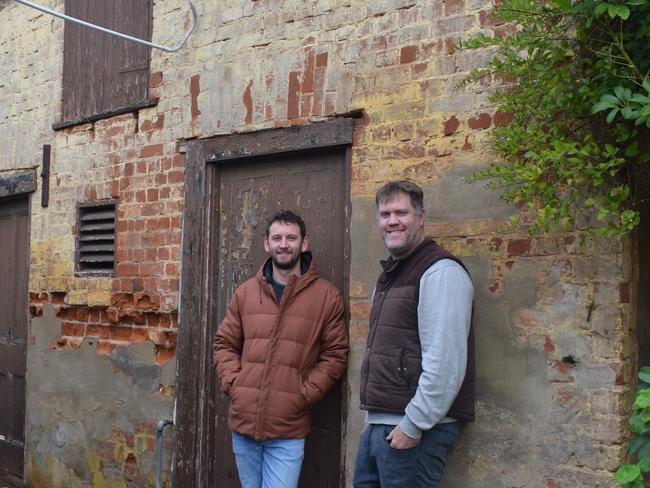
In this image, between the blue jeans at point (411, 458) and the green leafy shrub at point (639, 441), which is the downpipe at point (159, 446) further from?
the green leafy shrub at point (639, 441)

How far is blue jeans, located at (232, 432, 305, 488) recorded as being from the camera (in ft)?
13.1

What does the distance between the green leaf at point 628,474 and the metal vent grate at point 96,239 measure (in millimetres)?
3781

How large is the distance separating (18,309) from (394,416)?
14.7 ft

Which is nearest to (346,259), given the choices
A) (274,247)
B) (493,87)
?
(274,247)

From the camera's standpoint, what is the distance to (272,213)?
15.5 feet

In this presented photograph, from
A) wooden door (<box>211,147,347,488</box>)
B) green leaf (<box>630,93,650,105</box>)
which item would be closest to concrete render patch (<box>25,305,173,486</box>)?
wooden door (<box>211,147,347,488</box>)

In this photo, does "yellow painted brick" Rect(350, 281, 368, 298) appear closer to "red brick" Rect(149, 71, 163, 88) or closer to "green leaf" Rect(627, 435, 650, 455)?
"green leaf" Rect(627, 435, 650, 455)

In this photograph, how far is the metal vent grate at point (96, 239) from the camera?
564 centimetres

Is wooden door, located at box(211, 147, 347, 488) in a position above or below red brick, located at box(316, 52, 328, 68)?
below

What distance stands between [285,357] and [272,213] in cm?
106

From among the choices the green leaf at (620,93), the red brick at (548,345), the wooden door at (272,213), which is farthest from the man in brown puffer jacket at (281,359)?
the green leaf at (620,93)

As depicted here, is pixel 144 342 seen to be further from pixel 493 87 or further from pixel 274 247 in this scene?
pixel 493 87

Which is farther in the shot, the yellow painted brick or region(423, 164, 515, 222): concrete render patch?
the yellow painted brick

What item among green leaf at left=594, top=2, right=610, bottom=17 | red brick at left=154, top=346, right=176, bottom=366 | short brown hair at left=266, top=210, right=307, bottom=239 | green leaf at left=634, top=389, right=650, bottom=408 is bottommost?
red brick at left=154, top=346, right=176, bottom=366
